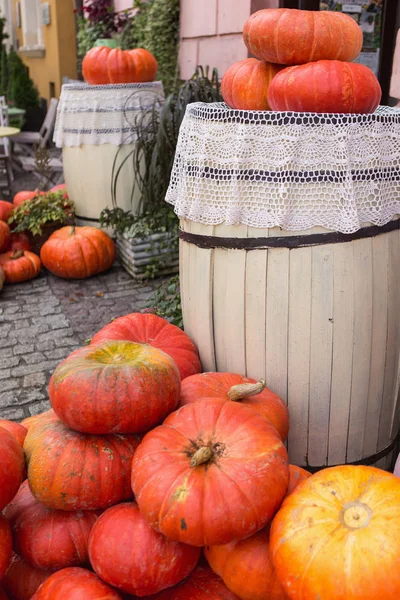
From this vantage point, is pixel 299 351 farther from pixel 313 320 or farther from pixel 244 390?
pixel 244 390

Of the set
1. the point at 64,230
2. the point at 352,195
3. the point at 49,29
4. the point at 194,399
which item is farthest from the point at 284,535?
the point at 49,29

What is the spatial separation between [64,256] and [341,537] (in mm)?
3696

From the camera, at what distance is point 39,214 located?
5000 millimetres

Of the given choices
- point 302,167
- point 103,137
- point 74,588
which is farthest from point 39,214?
point 74,588

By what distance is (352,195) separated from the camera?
1846mm

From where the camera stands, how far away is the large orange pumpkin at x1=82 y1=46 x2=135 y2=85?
4973 millimetres

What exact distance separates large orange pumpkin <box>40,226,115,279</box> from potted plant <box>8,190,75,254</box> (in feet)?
0.62

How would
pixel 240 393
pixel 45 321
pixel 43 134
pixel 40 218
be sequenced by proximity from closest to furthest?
pixel 240 393 → pixel 45 321 → pixel 40 218 → pixel 43 134

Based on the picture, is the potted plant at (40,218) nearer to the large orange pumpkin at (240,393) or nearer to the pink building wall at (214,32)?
the pink building wall at (214,32)

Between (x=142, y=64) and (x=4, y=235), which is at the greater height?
(x=142, y=64)

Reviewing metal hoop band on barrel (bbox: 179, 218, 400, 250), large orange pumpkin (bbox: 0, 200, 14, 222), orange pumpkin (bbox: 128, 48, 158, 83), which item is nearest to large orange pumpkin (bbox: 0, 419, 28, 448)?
metal hoop band on barrel (bbox: 179, 218, 400, 250)

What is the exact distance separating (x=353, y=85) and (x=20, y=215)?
3741 mm

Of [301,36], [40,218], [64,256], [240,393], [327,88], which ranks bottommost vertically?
[64,256]

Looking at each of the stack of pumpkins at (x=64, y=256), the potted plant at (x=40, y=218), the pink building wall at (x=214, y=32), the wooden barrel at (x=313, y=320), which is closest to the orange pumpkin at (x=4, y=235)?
the stack of pumpkins at (x=64, y=256)
